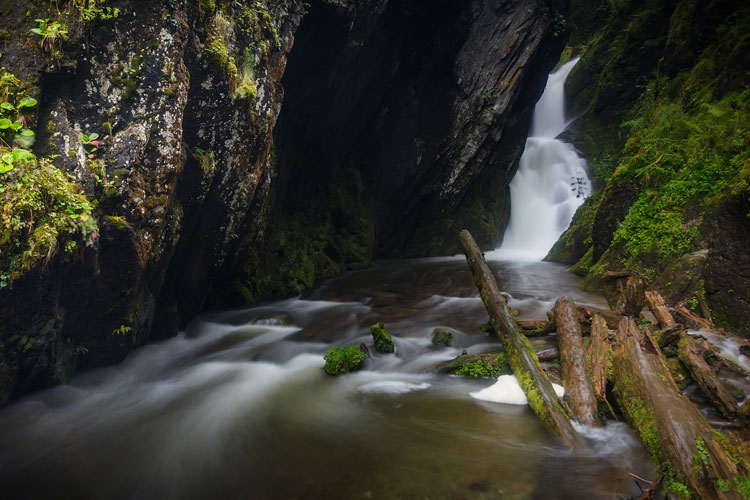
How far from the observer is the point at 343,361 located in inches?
207

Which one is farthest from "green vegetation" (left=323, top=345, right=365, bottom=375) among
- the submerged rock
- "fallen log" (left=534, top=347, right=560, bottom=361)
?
"fallen log" (left=534, top=347, right=560, bottom=361)

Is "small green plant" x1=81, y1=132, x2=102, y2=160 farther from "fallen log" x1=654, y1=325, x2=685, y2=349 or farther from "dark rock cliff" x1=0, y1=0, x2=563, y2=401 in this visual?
"fallen log" x1=654, y1=325, x2=685, y2=349

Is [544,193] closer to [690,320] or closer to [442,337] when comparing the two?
[690,320]

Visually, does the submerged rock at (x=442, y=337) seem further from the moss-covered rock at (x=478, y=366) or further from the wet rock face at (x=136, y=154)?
the wet rock face at (x=136, y=154)

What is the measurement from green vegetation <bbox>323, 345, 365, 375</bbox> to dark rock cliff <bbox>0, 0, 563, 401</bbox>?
2893 millimetres

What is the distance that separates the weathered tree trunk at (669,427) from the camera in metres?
2.38

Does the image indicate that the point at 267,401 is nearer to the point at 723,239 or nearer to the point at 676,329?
the point at 676,329

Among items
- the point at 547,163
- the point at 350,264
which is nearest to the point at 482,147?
the point at 547,163

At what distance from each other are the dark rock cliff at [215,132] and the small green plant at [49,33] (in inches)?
1.9

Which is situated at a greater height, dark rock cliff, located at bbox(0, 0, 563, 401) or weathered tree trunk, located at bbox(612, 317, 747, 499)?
dark rock cliff, located at bbox(0, 0, 563, 401)

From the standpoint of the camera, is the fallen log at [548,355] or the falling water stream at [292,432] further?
the fallen log at [548,355]

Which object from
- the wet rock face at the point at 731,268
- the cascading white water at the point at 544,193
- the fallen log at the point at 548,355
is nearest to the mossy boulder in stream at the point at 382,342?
the fallen log at the point at 548,355

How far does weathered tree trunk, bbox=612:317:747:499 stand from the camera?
2377mm

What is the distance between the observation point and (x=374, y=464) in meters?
3.20
